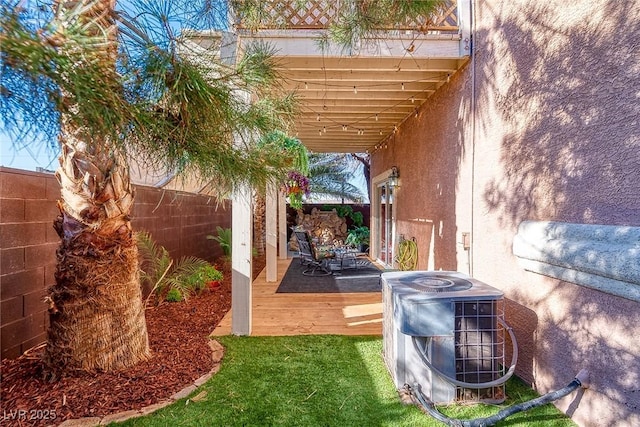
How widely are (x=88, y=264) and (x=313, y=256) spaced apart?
5048mm

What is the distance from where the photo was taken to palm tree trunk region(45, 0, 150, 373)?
2.18 meters

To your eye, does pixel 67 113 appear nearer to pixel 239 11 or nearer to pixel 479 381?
pixel 239 11

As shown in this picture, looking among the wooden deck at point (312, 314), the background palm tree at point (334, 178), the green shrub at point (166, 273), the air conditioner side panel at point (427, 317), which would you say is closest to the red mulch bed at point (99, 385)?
the wooden deck at point (312, 314)

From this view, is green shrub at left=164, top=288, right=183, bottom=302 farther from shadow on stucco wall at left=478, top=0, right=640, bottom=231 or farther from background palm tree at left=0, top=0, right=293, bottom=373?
shadow on stucco wall at left=478, top=0, right=640, bottom=231

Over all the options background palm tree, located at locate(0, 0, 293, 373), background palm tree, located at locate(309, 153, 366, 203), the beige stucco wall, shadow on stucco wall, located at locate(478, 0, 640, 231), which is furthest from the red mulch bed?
background palm tree, located at locate(309, 153, 366, 203)

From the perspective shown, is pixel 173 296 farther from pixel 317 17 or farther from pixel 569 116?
pixel 569 116

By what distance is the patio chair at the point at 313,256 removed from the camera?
704 cm

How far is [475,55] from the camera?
3561 mm

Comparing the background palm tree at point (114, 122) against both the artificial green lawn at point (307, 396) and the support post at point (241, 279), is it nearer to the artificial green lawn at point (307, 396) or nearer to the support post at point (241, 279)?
the artificial green lawn at point (307, 396)

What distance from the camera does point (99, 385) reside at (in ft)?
7.33

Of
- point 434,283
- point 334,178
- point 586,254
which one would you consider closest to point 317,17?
point 434,283

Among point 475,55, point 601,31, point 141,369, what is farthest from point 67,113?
point 475,55

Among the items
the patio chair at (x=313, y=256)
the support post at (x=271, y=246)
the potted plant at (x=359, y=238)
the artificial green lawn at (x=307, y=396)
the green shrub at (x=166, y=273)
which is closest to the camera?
the artificial green lawn at (x=307, y=396)

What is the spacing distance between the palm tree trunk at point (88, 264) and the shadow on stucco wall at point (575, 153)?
9.57ft
